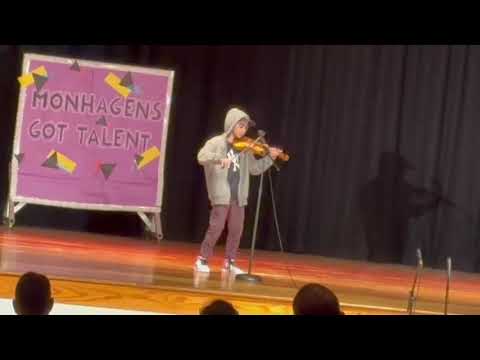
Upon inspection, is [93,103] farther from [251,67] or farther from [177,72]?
[251,67]

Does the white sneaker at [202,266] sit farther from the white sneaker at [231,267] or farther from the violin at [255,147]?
the violin at [255,147]

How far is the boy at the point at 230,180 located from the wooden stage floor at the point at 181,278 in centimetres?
23

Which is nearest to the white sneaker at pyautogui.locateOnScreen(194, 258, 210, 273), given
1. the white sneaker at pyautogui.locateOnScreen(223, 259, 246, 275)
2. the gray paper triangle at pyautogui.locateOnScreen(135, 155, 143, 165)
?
the white sneaker at pyautogui.locateOnScreen(223, 259, 246, 275)

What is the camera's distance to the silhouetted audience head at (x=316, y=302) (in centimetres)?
262

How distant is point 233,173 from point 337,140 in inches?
106

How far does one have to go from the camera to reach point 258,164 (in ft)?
23.2

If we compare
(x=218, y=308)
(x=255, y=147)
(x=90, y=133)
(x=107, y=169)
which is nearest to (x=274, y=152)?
(x=255, y=147)

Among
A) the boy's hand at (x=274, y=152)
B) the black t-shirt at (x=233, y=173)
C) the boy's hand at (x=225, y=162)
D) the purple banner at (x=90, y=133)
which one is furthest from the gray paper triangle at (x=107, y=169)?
the boy's hand at (x=274, y=152)
